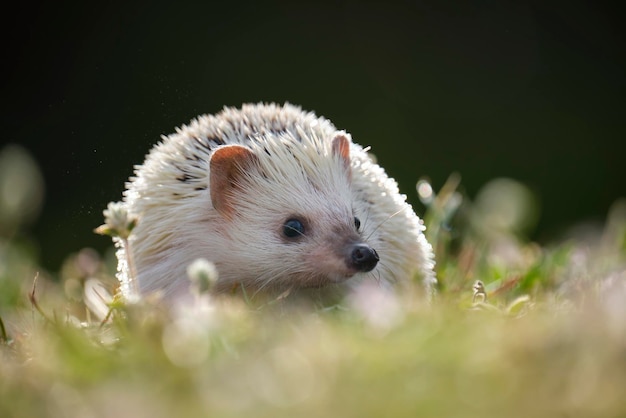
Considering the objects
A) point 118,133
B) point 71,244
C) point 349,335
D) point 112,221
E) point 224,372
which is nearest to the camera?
point 224,372

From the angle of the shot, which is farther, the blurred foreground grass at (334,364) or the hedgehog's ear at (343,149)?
the hedgehog's ear at (343,149)

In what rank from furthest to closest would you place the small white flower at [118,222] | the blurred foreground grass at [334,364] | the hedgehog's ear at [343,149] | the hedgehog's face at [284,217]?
the hedgehog's ear at [343,149], the hedgehog's face at [284,217], the small white flower at [118,222], the blurred foreground grass at [334,364]

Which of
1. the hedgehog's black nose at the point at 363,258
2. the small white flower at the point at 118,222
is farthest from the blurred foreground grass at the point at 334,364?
the hedgehog's black nose at the point at 363,258

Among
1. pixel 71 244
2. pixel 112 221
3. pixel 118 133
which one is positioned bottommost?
pixel 71 244

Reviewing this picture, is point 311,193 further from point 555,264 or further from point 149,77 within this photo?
point 555,264

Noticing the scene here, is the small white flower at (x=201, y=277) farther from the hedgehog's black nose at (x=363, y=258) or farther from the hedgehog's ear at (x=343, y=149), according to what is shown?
the hedgehog's ear at (x=343, y=149)

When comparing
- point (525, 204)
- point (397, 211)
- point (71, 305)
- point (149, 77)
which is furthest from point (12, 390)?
point (525, 204)

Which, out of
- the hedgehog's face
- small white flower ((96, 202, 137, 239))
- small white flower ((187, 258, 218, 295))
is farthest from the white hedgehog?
small white flower ((187, 258, 218, 295))

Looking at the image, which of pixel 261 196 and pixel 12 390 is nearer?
pixel 12 390
